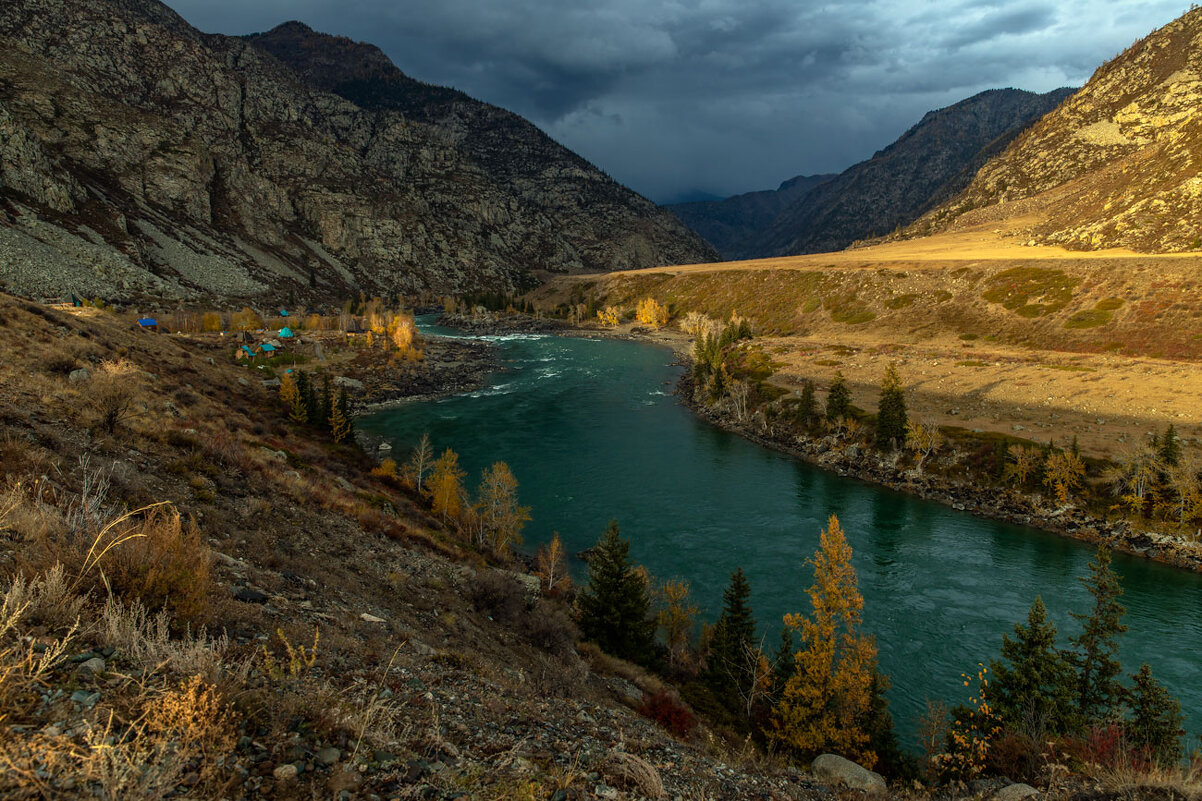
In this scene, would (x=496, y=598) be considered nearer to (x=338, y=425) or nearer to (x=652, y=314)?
(x=338, y=425)

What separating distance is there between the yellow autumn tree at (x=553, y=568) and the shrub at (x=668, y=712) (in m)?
12.0

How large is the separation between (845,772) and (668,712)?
299 inches

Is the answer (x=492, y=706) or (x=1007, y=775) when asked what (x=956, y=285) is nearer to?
(x=1007, y=775)

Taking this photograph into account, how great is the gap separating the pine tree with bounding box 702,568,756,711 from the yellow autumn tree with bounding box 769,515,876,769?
1867 millimetres

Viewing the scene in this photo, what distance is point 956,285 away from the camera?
382ft

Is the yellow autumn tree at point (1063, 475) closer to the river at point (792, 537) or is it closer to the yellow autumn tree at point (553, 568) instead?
the river at point (792, 537)

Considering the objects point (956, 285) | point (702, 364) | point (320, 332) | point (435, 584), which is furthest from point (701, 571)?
point (956, 285)

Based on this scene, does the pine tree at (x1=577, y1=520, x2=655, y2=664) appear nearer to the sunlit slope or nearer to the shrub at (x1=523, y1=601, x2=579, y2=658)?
the shrub at (x1=523, y1=601, x2=579, y2=658)

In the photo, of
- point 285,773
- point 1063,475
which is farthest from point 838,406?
point 285,773

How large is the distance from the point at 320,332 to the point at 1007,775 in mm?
119278

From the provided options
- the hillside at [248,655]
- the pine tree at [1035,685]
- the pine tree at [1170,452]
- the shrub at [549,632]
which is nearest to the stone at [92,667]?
the hillside at [248,655]

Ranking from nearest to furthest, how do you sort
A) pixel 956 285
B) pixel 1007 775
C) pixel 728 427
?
pixel 1007 775
pixel 728 427
pixel 956 285

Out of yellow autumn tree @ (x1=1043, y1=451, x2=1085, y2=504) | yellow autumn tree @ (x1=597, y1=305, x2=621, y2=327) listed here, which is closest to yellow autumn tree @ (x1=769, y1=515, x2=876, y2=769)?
yellow autumn tree @ (x1=1043, y1=451, x2=1085, y2=504)

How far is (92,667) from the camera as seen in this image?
550cm
